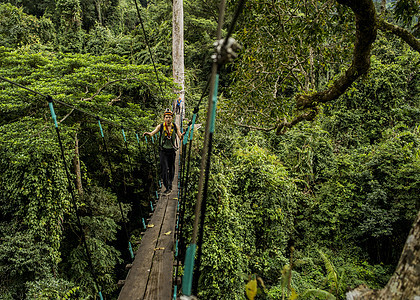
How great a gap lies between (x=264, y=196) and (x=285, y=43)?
10.5 ft

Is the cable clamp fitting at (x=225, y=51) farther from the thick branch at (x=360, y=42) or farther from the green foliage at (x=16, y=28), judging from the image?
the green foliage at (x=16, y=28)

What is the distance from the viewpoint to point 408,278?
0.85 m

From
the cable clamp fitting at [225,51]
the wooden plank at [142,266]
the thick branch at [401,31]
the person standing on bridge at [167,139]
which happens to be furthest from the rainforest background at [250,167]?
the cable clamp fitting at [225,51]

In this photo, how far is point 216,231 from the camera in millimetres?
4094

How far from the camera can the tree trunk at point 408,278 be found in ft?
2.73

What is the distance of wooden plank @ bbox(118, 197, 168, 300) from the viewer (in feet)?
6.28

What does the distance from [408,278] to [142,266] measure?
209 cm

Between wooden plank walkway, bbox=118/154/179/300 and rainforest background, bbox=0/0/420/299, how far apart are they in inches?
15.4

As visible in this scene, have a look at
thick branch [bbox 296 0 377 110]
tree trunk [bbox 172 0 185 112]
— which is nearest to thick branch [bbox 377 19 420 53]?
thick branch [bbox 296 0 377 110]

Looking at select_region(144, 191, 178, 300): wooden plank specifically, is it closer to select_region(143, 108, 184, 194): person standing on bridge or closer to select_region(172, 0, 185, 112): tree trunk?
select_region(143, 108, 184, 194): person standing on bridge

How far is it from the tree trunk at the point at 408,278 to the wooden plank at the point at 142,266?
1.70 meters

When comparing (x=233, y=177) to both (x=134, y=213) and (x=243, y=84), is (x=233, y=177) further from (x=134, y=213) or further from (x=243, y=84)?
(x=134, y=213)

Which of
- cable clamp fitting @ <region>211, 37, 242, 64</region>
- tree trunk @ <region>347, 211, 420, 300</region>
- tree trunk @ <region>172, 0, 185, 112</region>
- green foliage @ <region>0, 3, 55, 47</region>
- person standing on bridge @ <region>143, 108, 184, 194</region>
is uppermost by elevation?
green foliage @ <region>0, 3, 55, 47</region>

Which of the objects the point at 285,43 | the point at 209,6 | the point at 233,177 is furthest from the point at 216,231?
the point at 209,6
